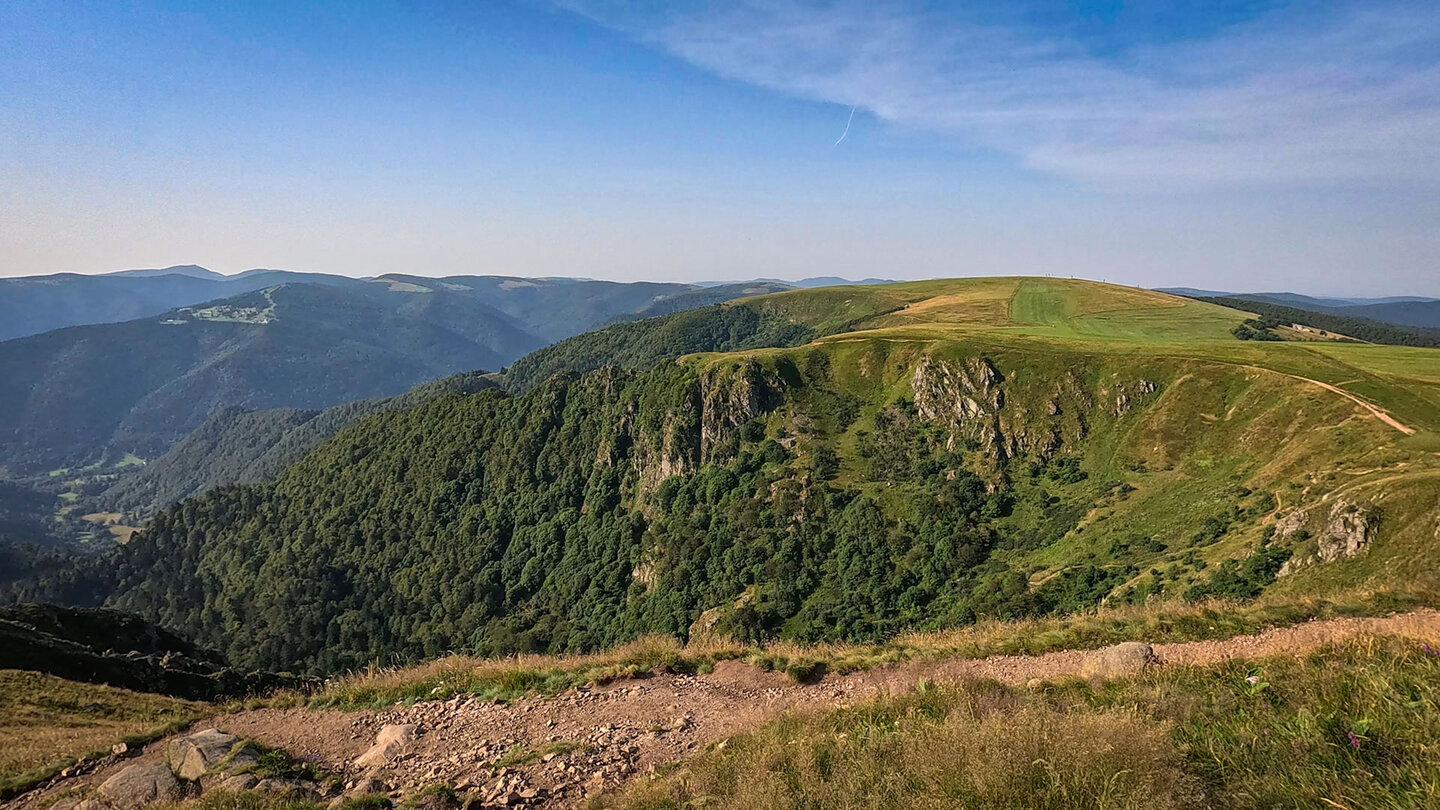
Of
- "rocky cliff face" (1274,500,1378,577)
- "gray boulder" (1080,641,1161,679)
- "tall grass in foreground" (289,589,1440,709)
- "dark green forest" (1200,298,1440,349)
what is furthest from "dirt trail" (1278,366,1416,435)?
"gray boulder" (1080,641,1161,679)

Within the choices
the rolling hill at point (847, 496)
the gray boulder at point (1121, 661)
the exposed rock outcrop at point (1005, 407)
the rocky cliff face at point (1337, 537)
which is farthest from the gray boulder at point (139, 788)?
the exposed rock outcrop at point (1005, 407)

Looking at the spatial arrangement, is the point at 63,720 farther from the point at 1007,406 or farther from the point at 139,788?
the point at 1007,406

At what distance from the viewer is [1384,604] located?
1352 cm

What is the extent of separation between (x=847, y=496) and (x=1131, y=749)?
8978 cm

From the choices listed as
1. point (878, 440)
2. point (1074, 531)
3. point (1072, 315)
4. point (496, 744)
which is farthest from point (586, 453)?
point (496, 744)

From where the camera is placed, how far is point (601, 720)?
12.3 metres

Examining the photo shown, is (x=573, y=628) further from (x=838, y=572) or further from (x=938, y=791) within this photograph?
(x=938, y=791)

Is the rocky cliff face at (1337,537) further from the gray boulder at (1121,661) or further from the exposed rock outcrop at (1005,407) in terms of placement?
the exposed rock outcrop at (1005,407)

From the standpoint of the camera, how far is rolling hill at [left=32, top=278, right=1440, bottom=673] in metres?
53.0

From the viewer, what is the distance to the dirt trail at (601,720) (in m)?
10.2

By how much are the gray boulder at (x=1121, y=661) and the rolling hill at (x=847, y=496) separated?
19.4 metres

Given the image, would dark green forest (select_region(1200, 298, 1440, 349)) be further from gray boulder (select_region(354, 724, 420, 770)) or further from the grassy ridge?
the grassy ridge

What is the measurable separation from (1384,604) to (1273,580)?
3707cm

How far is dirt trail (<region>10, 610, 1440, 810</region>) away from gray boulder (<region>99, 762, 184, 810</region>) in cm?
138
